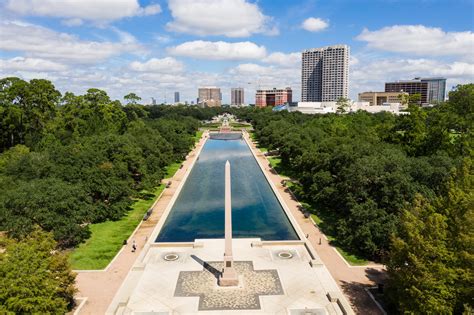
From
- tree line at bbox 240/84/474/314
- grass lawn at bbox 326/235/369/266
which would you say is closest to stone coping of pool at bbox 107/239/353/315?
grass lawn at bbox 326/235/369/266

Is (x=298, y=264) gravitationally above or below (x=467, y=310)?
below

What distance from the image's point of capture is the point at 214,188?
2156 inches

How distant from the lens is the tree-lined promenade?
18.8 metres

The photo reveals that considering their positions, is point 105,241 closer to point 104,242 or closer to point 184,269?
point 104,242

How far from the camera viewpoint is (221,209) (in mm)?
44594

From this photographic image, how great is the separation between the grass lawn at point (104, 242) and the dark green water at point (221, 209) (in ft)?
11.5

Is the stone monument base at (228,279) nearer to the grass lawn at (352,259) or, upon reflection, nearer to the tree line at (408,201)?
the grass lawn at (352,259)

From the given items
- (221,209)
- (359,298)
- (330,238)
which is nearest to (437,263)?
(359,298)

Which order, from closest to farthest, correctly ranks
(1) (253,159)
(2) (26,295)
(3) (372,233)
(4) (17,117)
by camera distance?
1. (2) (26,295)
2. (3) (372,233)
3. (4) (17,117)
4. (1) (253,159)

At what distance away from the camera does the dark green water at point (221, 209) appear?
36.7 m

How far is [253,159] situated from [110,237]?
4806 centimetres

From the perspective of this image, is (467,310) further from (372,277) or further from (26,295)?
(26,295)

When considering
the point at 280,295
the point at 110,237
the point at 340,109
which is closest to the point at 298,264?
the point at 280,295

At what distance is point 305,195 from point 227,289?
71.5 feet
